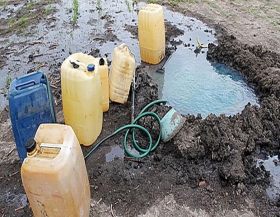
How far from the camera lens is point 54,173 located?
2184 mm

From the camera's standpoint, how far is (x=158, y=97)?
4.93 m

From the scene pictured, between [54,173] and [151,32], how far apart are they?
3.83 meters

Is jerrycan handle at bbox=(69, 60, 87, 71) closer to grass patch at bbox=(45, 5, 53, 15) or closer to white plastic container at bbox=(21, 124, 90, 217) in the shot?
white plastic container at bbox=(21, 124, 90, 217)

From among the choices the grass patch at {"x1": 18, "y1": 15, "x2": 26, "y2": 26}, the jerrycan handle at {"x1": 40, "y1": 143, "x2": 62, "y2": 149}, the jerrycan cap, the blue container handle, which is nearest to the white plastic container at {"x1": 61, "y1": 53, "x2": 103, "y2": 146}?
the jerrycan cap

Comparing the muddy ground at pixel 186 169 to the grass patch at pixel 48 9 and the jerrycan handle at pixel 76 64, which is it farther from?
the grass patch at pixel 48 9

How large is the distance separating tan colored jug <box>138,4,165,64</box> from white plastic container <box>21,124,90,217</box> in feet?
11.3

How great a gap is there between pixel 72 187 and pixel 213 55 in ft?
14.6

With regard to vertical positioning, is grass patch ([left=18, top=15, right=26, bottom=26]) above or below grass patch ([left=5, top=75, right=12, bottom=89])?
above

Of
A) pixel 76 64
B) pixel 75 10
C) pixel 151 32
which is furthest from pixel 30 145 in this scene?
pixel 75 10

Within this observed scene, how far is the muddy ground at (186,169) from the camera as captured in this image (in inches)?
124

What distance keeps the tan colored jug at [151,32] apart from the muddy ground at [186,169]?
3.28 ft

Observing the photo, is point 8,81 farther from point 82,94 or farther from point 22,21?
point 22,21

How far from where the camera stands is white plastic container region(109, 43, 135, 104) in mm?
4195

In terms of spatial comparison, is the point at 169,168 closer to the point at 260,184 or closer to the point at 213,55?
the point at 260,184
